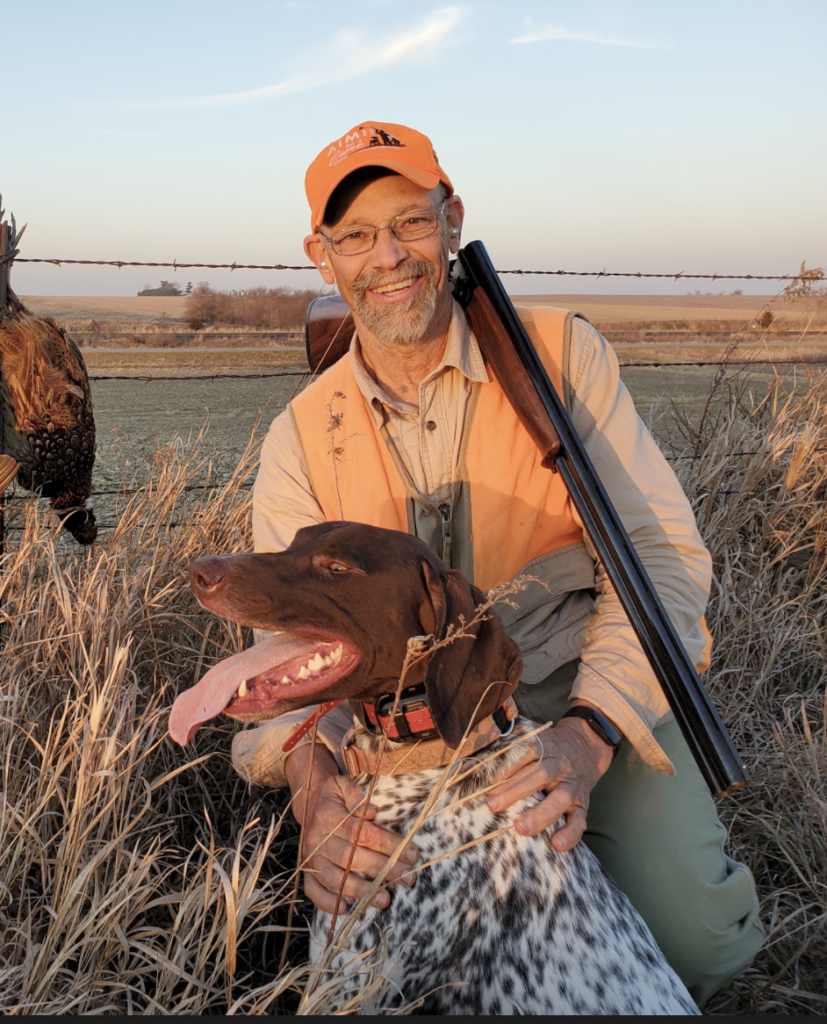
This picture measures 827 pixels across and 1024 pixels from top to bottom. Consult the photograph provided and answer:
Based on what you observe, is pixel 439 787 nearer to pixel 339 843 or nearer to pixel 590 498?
pixel 339 843

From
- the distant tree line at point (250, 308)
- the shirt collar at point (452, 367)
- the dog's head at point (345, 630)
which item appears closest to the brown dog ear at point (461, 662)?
the dog's head at point (345, 630)

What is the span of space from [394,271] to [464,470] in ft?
2.17

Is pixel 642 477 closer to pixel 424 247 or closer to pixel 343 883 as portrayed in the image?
pixel 424 247

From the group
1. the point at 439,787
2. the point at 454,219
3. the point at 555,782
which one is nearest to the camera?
the point at 439,787

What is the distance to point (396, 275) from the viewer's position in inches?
116

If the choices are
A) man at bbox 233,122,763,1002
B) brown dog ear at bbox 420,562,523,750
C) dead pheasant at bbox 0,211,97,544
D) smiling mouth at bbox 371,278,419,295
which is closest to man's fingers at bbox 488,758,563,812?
brown dog ear at bbox 420,562,523,750

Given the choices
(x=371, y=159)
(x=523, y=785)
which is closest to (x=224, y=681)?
(x=523, y=785)

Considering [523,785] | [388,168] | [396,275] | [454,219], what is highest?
[388,168]

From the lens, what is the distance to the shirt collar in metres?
2.95

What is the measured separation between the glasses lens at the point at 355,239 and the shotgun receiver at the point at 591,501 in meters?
0.32

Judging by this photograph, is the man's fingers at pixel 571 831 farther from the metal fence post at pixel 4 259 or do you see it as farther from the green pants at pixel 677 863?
the metal fence post at pixel 4 259

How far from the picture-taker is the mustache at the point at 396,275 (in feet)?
9.66

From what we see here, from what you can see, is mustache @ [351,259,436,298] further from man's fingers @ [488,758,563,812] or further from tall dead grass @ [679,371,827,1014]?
tall dead grass @ [679,371,827,1014]

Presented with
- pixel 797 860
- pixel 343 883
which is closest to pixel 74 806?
pixel 343 883
